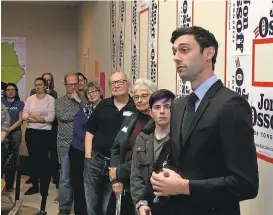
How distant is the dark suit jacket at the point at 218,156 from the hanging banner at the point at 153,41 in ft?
6.49

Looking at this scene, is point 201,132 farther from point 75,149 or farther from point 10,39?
point 10,39

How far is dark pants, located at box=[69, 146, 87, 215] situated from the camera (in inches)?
161

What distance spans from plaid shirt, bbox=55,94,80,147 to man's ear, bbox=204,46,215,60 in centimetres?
290

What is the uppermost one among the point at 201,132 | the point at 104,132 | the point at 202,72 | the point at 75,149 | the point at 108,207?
the point at 202,72

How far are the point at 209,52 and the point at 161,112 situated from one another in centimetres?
77

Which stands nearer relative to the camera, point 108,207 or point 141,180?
point 141,180

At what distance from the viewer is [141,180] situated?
2389mm

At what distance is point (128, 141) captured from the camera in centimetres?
284

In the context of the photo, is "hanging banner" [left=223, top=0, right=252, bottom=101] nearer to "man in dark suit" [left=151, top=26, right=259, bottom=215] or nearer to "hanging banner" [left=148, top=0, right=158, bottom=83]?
"man in dark suit" [left=151, top=26, right=259, bottom=215]

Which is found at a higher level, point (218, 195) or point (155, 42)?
point (155, 42)

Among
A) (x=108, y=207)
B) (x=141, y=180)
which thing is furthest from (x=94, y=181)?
(x=141, y=180)

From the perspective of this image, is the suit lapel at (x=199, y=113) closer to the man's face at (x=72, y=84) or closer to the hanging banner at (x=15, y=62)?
the man's face at (x=72, y=84)

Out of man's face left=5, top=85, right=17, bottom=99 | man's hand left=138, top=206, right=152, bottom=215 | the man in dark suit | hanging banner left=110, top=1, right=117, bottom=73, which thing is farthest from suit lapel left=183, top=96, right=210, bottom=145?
man's face left=5, top=85, right=17, bottom=99

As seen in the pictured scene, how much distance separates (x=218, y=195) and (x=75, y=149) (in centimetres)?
273
